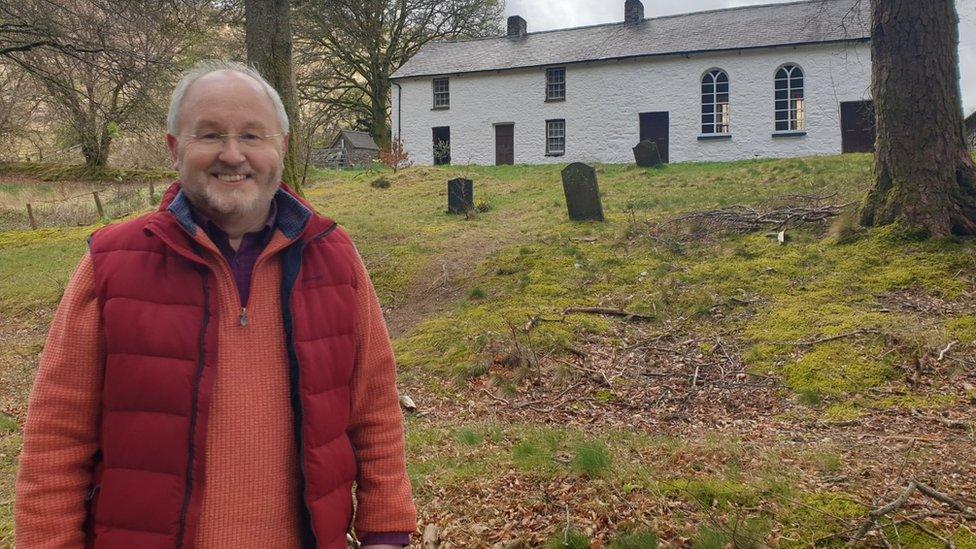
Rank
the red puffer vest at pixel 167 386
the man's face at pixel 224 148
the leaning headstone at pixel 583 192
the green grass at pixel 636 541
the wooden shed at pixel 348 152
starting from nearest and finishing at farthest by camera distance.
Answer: the red puffer vest at pixel 167 386, the man's face at pixel 224 148, the green grass at pixel 636 541, the leaning headstone at pixel 583 192, the wooden shed at pixel 348 152

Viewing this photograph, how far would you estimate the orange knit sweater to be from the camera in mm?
2039

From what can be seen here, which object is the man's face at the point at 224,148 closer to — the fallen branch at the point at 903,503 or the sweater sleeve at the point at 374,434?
the sweater sleeve at the point at 374,434

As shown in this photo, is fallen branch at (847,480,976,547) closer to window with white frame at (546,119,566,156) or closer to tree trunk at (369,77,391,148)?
window with white frame at (546,119,566,156)

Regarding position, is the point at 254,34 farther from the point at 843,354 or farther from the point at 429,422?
the point at 843,354

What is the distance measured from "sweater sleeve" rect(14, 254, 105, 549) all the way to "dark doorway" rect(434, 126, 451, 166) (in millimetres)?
31887

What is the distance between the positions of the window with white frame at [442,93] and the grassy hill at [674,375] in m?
20.3

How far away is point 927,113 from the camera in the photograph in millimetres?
8719

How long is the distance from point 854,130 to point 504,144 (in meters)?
14.3

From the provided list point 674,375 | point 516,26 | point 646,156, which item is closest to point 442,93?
point 516,26

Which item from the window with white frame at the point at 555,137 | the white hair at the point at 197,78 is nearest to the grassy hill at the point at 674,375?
the white hair at the point at 197,78

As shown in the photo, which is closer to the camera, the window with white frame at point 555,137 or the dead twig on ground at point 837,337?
the dead twig on ground at point 837,337

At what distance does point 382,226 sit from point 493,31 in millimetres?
26293

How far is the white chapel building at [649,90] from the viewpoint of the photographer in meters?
28.0

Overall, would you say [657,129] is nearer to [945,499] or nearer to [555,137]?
[555,137]
